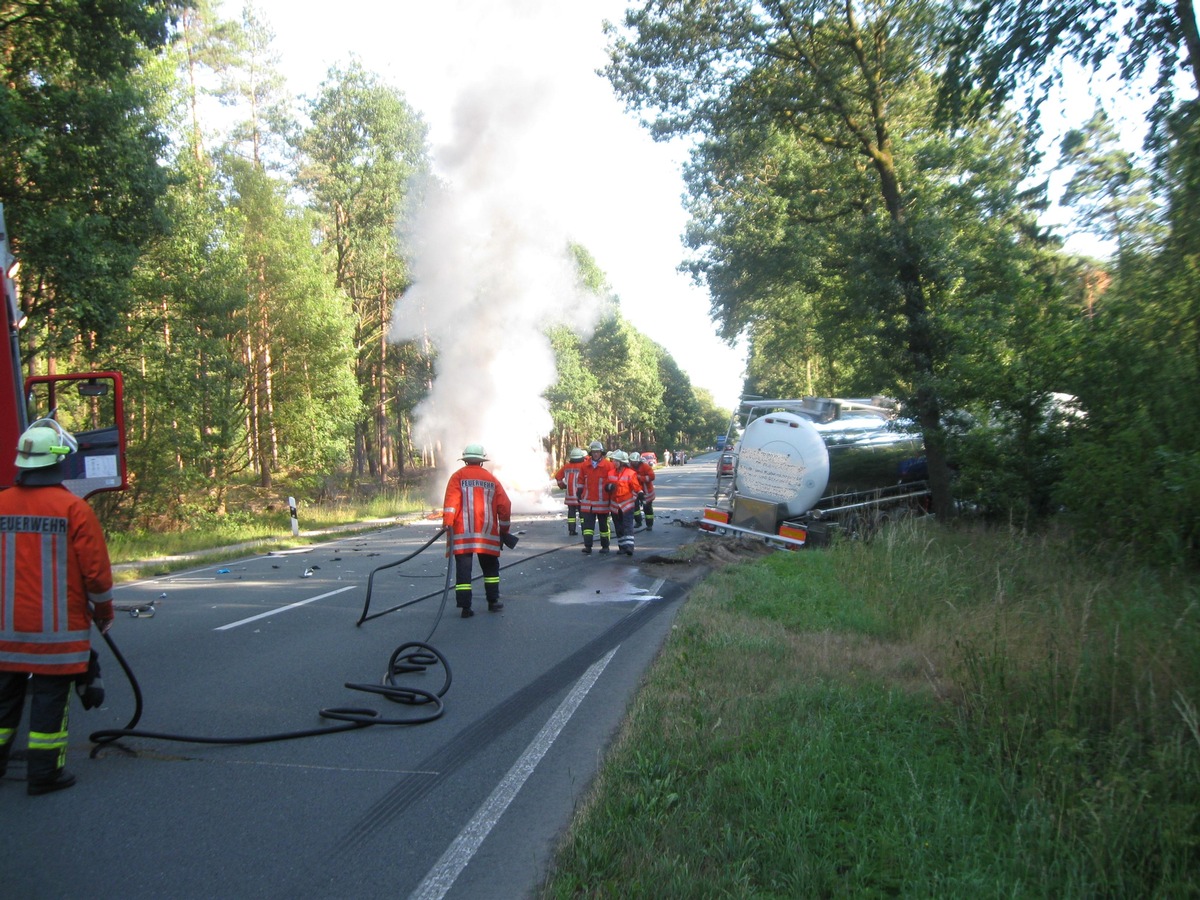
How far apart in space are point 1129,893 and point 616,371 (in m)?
57.9

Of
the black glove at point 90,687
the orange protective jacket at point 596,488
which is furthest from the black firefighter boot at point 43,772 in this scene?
the orange protective jacket at point 596,488

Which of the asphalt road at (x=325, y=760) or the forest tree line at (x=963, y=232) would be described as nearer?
the asphalt road at (x=325, y=760)

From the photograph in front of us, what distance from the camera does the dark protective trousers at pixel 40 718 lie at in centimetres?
425

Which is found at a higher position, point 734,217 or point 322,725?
point 734,217

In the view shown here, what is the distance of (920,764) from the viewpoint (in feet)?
13.9

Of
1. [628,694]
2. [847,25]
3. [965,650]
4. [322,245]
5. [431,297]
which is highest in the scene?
[322,245]

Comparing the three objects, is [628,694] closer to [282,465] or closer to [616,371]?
[282,465]

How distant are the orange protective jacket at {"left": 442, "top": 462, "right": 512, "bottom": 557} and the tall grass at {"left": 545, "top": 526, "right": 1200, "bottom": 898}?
2.80 meters

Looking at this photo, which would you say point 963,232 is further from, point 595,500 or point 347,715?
point 347,715

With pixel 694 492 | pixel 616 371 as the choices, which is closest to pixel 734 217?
pixel 694 492

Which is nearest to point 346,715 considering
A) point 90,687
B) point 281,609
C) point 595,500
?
point 90,687

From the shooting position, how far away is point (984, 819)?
3.62m

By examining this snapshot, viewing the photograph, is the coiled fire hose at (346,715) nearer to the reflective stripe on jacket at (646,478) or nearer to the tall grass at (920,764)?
the tall grass at (920,764)

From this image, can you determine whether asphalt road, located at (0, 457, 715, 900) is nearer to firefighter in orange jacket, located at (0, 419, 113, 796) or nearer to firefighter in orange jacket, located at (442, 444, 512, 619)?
firefighter in orange jacket, located at (0, 419, 113, 796)
